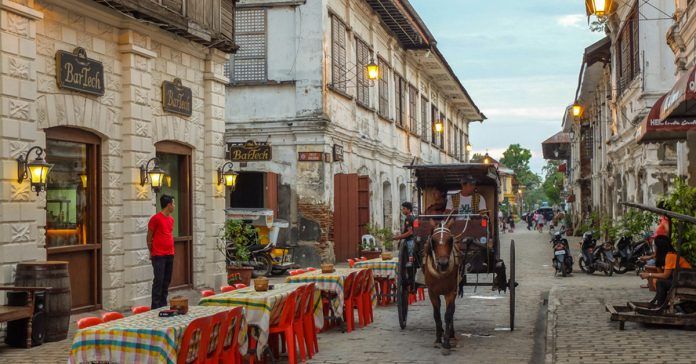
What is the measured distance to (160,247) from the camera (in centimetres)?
1320

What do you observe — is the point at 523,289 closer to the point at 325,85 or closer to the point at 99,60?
the point at 325,85

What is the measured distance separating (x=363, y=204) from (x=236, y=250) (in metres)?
8.08

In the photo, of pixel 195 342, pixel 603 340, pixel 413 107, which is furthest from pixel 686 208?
pixel 413 107

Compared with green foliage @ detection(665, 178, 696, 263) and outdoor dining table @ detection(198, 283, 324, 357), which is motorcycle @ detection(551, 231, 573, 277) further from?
outdoor dining table @ detection(198, 283, 324, 357)

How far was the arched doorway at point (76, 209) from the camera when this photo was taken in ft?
42.1

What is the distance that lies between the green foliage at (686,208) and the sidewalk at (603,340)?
1.12m

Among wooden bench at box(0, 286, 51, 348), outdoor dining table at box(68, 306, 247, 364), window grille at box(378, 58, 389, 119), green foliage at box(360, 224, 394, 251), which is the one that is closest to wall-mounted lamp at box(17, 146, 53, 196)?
wooden bench at box(0, 286, 51, 348)

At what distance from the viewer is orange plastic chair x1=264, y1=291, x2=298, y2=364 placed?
9123mm

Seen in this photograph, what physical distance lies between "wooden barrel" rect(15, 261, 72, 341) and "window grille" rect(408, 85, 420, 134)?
86.9 feet

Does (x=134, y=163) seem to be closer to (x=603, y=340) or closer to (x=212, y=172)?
(x=212, y=172)

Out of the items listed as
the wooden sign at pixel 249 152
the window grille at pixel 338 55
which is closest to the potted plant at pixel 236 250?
the wooden sign at pixel 249 152

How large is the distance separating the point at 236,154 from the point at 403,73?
13.7 m

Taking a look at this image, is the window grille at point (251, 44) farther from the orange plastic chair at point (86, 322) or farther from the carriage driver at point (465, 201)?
the orange plastic chair at point (86, 322)

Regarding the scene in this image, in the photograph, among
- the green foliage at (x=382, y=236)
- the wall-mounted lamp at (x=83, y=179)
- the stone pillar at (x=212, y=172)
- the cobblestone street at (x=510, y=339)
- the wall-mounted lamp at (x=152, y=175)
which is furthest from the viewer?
the green foliage at (x=382, y=236)
